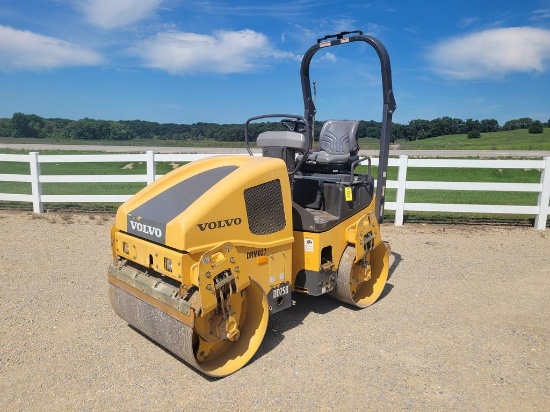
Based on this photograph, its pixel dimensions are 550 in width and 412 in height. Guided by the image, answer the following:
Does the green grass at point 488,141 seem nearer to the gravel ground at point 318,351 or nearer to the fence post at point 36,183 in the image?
the fence post at point 36,183

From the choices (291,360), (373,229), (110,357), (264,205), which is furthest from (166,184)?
(373,229)

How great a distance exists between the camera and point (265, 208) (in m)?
3.76

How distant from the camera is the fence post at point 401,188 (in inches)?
341

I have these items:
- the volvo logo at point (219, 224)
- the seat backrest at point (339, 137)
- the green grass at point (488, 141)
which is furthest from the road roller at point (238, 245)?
the green grass at point (488, 141)

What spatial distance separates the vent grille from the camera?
3648mm

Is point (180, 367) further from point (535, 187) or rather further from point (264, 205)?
point (535, 187)

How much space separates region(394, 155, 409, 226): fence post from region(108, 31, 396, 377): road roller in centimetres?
380

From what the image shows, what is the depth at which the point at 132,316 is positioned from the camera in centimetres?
378

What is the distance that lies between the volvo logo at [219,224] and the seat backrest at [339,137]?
6.94 ft

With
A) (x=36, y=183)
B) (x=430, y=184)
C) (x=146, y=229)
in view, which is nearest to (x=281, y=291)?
(x=146, y=229)

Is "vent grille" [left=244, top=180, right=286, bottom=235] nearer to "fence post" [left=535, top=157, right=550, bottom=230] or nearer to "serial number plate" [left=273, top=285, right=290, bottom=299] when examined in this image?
"serial number plate" [left=273, top=285, right=290, bottom=299]

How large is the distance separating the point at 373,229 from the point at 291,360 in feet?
5.94

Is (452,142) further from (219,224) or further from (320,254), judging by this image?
(219,224)

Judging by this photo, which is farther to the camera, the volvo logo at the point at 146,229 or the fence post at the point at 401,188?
the fence post at the point at 401,188
